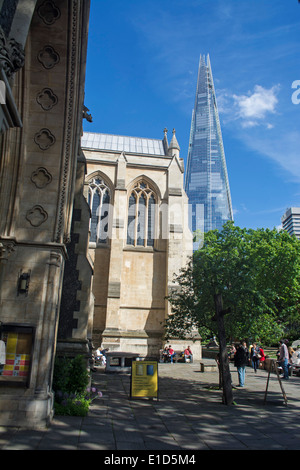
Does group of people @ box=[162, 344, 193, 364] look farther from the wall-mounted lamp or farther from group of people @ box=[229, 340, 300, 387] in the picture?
the wall-mounted lamp

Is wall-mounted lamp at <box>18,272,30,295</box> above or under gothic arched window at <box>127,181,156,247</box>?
under

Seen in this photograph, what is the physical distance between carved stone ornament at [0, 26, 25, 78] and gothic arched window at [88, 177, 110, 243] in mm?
22826

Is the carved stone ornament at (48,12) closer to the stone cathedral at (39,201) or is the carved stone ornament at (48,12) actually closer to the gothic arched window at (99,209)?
the stone cathedral at (39,201)

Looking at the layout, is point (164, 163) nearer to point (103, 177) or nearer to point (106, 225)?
point (103, 177)

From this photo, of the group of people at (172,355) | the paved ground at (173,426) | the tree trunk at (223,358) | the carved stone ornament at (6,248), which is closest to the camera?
the paved ground at (173,426)

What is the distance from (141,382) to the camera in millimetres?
9773

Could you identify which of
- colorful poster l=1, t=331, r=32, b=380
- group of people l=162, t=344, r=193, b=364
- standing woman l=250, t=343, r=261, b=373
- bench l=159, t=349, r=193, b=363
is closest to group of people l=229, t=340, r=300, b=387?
standing woman l=250, t=343, r=261, b=373

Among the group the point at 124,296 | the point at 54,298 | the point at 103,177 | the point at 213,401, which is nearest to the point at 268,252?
the point at 124,296

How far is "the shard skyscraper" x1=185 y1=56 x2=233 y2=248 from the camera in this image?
550ft

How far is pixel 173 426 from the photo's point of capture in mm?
6949

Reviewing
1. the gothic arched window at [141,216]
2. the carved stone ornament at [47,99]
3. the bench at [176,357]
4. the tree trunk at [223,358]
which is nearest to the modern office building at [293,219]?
the gothic arched window at [141,216]

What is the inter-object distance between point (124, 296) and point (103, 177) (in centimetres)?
932

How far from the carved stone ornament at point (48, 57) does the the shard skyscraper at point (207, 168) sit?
152258mm

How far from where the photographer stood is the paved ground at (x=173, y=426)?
5.59 metres
